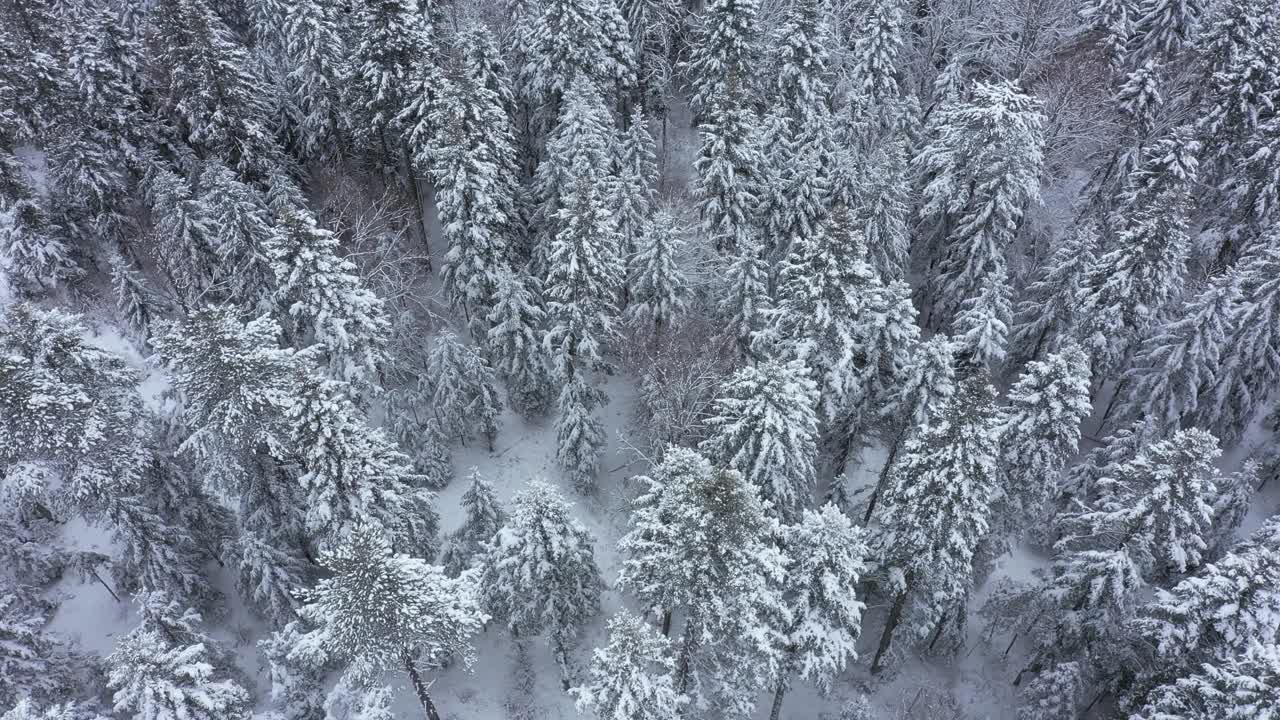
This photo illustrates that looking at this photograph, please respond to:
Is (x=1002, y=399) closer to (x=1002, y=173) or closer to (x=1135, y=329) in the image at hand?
(x=1135, y=329)

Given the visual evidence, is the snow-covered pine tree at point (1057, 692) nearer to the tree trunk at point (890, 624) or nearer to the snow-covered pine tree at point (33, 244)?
the tree trunk at point (890, 624)

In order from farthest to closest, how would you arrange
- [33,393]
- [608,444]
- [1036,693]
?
[608,444]
[1036,693]
[33,393]

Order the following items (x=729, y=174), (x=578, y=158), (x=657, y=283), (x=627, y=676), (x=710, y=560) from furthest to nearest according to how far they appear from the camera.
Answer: (x=578, y=158) → (x=729, y=174) → (x=657, y=283) → (x=710, y=560) → (x=627, y=676)

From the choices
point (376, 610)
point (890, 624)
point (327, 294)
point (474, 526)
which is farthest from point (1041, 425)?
point (327, 294)

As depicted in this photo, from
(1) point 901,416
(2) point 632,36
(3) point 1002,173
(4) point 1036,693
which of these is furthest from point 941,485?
(2) point 632,36

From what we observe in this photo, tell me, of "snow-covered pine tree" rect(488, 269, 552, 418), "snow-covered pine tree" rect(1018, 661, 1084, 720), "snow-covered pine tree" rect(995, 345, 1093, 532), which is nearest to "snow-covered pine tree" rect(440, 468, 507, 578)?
"snow-covered pine tree" rect(488, 269, 552, 418)

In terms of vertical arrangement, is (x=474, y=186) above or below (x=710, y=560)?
above

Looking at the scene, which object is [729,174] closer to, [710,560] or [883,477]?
[883,477]
